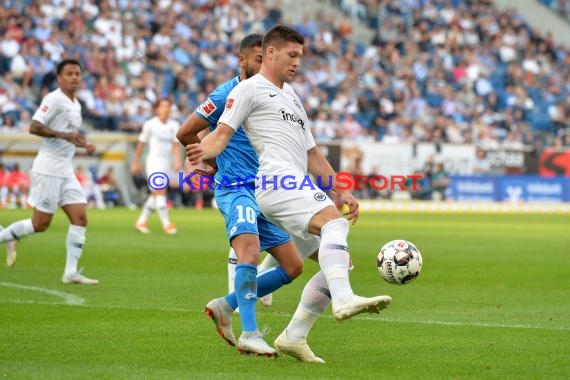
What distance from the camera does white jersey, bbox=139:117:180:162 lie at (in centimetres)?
2256

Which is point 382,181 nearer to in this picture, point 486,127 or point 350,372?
point 486,127

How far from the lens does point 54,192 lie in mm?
13195

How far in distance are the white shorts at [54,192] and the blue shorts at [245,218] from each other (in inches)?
195

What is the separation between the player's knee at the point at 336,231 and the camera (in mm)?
7480

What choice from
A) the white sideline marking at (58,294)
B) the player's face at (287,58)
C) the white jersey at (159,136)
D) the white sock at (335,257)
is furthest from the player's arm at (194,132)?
the white jersey at (159,136)

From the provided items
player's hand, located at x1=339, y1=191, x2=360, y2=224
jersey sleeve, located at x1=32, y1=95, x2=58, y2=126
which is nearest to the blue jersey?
player's hand, located at x1=339, y1=191, x2=360, y2=224

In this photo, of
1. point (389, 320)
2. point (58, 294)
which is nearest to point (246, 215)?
point (389, 320)

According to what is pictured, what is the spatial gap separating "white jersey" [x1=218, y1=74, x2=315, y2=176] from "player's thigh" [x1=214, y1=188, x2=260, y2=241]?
488 millimetres

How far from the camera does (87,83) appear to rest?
111ft

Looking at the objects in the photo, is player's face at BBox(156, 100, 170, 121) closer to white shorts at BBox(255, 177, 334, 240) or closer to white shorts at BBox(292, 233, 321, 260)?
white shorts at BBox(292, 233, 321, 260)

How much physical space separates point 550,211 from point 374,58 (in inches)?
405

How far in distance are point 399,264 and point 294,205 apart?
3.05 ft

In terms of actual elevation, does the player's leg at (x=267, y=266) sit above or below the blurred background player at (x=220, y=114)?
below

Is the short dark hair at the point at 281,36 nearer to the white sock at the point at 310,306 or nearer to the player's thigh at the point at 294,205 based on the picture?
the player's thigh at the point at 294,205
